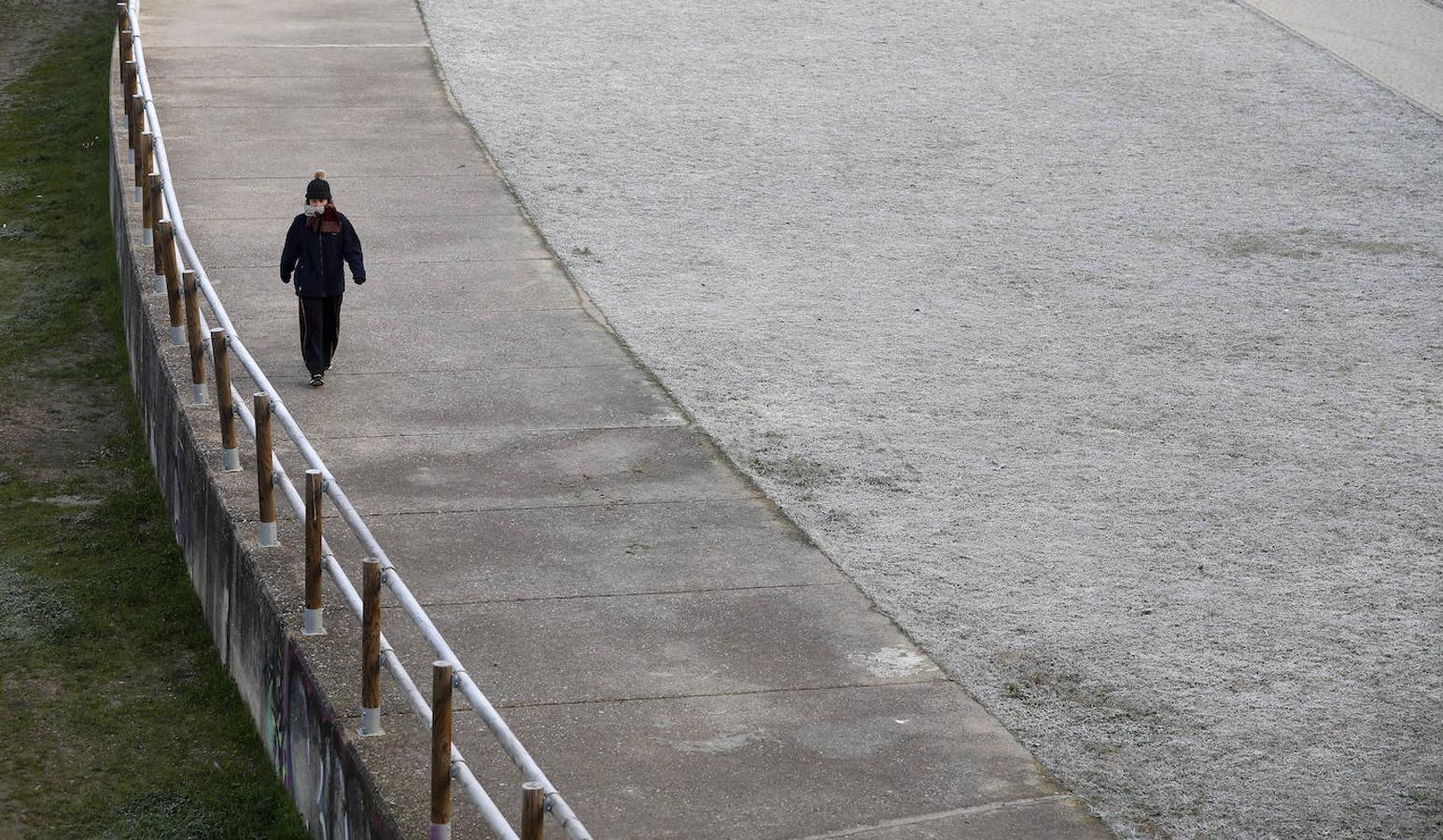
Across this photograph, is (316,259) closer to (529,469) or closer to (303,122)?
(529,469)

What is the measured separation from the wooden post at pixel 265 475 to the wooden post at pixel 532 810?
11.5 feet

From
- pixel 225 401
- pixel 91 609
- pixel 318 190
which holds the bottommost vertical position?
pixel 91 609

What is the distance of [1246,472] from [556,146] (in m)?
8.44

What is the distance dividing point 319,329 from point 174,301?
43.5 inches

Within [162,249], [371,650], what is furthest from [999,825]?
[162,249]

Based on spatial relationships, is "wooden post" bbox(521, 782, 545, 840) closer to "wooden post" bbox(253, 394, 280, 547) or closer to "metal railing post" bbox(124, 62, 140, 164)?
"wooden post" bbox(253, 394, 280, 547)

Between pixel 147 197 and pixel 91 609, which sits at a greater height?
pixel 147 197

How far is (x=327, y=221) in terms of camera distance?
37.0 feet

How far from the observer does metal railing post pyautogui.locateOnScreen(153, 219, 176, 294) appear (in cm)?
1156

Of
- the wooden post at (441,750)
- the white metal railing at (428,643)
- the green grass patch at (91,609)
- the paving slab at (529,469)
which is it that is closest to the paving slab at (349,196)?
the green grass patch at (91,609)

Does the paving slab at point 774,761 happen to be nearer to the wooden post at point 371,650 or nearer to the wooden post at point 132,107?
the wooden post at point 371,650

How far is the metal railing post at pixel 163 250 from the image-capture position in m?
11.6

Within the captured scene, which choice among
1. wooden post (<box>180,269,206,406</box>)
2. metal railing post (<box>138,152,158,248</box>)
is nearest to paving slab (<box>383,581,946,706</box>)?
wooden post (<box>180,269,206,406</box>)

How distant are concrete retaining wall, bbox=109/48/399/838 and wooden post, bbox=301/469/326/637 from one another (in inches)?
5.1
